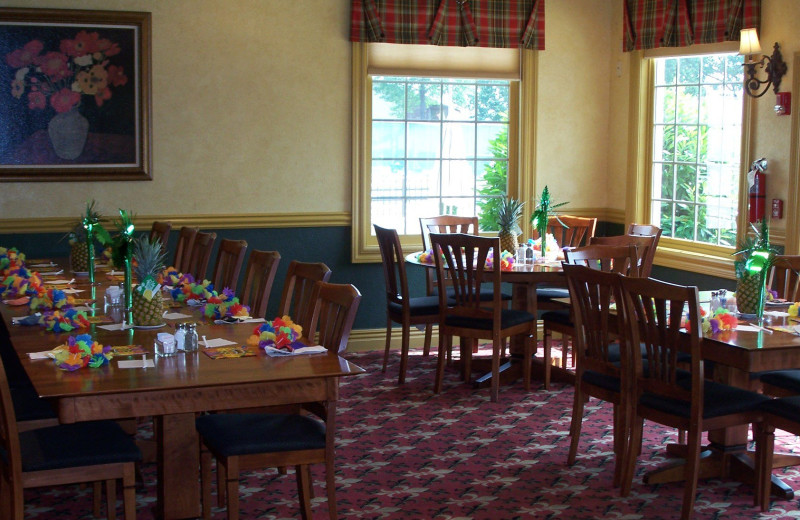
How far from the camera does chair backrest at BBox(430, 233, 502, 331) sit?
5.74 meters

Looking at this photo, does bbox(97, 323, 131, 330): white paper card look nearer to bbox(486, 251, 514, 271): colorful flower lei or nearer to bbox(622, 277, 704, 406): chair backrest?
Answer: bbox(622, 277, 704, 406): chair backrest

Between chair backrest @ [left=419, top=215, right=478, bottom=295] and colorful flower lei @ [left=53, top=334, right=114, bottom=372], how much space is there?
3807 mm

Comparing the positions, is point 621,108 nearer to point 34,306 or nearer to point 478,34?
point 478,34

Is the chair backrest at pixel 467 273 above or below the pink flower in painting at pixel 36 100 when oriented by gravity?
below

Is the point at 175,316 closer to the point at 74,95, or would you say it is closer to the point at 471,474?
the point at 471,474

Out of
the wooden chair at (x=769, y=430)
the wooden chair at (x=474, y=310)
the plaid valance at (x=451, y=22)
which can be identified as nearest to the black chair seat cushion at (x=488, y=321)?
the wooden chair at (x=474, y=310)

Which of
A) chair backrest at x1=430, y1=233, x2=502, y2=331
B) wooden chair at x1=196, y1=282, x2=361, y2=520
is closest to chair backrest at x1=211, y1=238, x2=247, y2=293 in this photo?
chair backrest at x1=430, y1=233, x2=502, y2=331

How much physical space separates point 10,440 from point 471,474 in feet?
7.14

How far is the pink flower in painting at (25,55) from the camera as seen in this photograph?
6.47 m

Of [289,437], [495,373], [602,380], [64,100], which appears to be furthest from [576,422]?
[64,100]

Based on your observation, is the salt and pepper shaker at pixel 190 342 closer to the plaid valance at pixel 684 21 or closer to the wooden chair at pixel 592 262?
the wooden chair at pixel 592 262

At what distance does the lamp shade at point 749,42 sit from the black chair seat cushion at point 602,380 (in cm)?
262

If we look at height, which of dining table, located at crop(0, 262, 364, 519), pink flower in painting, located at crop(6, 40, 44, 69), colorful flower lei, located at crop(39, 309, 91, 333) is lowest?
dining table, located at crop(0, 262, 364, 519)

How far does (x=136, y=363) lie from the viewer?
133 inches
